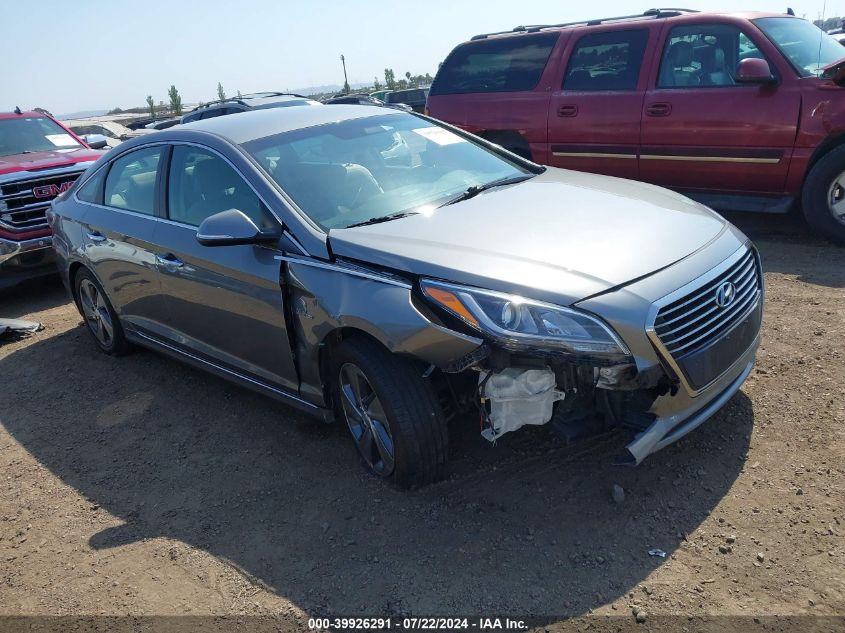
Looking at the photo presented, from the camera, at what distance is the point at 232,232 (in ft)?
11.1

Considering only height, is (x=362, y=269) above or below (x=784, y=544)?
above

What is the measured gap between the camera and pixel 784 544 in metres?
2.71

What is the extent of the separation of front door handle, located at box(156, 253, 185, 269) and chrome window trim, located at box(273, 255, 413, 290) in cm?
92

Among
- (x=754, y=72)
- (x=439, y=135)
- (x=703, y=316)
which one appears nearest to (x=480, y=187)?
(x=439, y=135)

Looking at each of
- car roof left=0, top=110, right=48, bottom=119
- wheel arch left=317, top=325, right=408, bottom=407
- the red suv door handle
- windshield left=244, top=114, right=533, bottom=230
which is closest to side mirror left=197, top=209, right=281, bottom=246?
windshield left=244, top=114, right=533, bottom=230

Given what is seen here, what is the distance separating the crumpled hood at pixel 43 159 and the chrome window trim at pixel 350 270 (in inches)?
210

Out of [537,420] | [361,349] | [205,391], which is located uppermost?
[361,349]

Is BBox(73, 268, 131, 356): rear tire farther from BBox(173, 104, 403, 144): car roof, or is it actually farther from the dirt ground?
BBox(173, 104, 403, 144): car roof

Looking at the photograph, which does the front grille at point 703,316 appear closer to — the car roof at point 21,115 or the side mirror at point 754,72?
the side mirror at point 754,72

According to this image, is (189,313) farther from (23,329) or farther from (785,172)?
(785,172)

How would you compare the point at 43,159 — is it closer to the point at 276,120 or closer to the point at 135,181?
the point at 135,181

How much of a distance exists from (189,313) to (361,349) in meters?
1.51

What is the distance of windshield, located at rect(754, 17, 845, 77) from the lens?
6.03 meters

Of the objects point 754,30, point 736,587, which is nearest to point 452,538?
point 736,587
